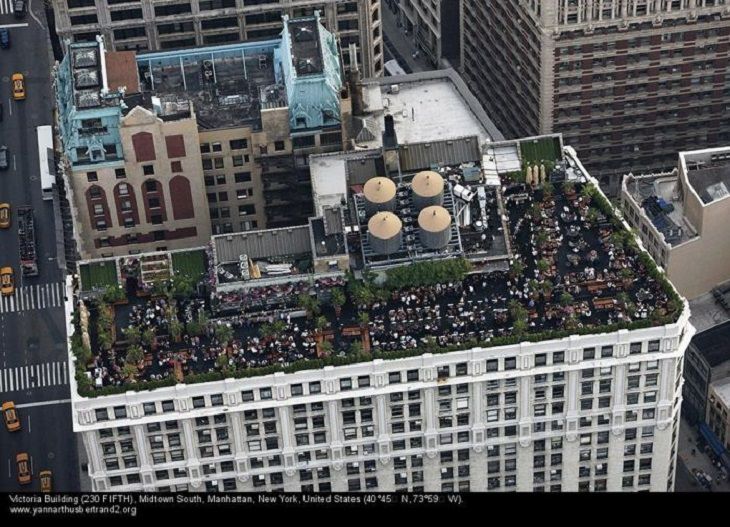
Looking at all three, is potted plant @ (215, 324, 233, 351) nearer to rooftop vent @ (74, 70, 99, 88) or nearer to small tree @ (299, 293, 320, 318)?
small tree @ (299, 293, 320, 318)

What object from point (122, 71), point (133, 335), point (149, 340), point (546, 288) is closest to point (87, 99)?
point (122, 71)

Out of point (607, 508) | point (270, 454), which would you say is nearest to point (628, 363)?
point (270, 454)

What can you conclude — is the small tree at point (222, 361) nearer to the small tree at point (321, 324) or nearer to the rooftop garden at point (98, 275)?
the small tree at point (321, 324)

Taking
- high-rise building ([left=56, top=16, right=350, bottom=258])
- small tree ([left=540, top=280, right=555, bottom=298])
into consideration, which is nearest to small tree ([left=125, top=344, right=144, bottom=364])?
high-rise building ([left=56, top=16, right=350, bottom=258])

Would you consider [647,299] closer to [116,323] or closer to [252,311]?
[252,311]

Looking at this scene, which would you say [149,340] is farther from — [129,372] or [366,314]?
[366,314]

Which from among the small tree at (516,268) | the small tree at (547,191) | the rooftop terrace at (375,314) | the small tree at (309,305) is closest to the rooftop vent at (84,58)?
the rooftop terrace at (375,314)
